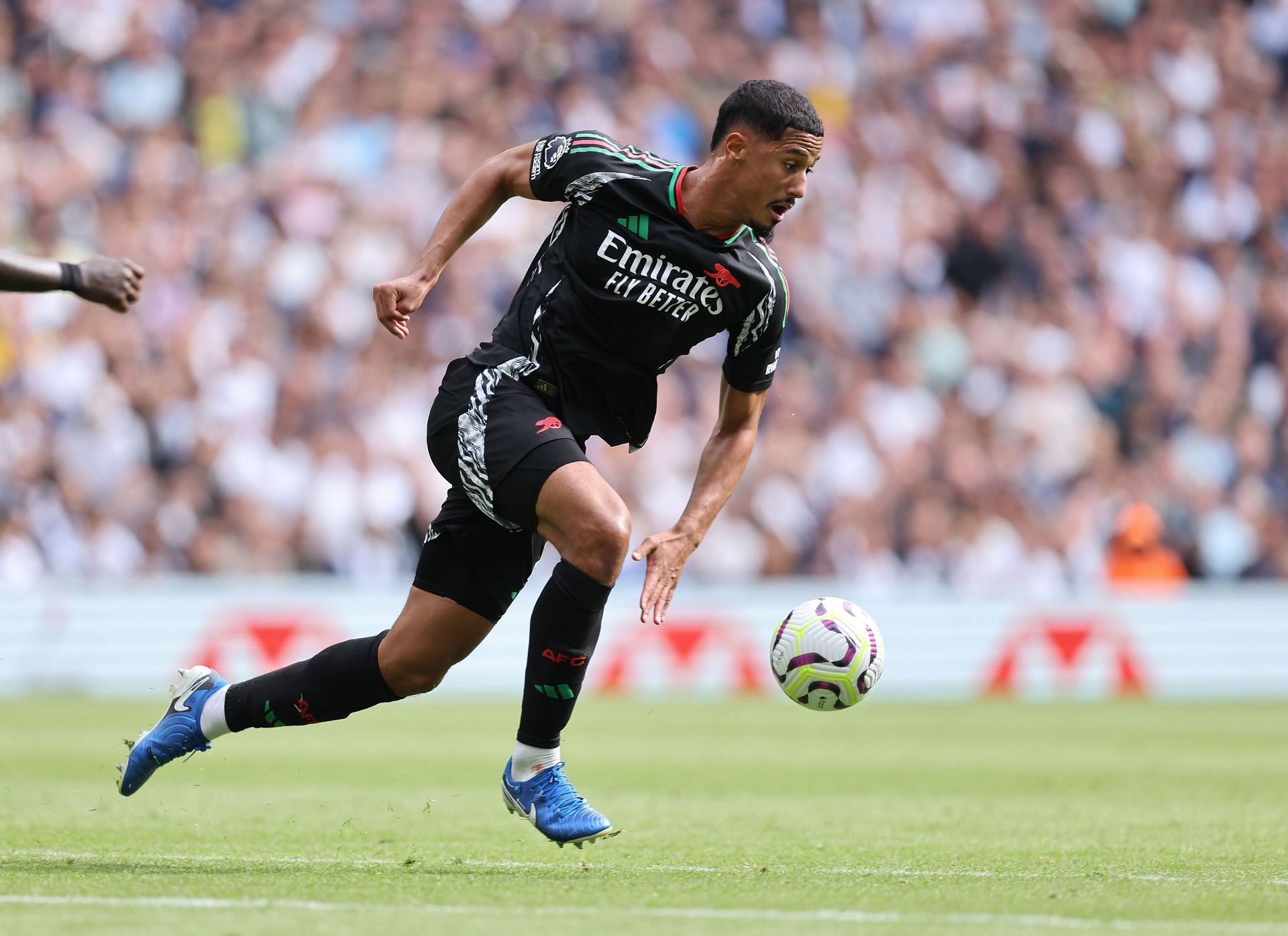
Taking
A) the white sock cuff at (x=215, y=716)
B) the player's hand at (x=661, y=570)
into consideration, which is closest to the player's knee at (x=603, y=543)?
the player's hand at (x=661, y=570)

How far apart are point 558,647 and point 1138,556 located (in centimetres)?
1151

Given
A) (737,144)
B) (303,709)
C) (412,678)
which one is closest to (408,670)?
(412,678)

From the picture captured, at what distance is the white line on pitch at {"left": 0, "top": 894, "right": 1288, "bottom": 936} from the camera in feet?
14.9

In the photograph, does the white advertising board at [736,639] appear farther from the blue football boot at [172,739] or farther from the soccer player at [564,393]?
the soccer player at [564,393]

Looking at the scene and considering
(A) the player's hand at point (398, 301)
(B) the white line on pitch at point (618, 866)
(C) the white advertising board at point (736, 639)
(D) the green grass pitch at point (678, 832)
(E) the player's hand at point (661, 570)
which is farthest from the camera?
(C) the white advertising board at point (736, 639)

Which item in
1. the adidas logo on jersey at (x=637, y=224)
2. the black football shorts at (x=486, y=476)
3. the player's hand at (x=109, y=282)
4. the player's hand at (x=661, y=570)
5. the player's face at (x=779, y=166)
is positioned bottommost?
the player's hand at (x=661, y=570)

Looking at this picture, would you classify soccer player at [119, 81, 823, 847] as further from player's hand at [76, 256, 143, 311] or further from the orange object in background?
the orange object in background

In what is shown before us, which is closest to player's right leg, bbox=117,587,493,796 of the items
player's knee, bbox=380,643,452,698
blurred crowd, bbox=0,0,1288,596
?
player's knee, bbox=380,643,452,698

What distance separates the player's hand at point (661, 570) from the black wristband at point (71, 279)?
191 cm

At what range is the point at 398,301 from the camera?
5918 millimetres

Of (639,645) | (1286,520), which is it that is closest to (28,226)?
(639,645)

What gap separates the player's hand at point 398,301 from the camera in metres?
5.89

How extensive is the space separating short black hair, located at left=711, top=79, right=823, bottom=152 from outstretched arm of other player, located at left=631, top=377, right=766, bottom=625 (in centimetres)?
90

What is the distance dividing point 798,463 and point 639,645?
2.41 metres
